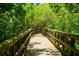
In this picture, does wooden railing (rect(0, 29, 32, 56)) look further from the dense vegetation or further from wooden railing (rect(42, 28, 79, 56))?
wooden railing (rect(42, 28, 79, 56))

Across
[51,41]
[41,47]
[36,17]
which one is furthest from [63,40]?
[36,17]

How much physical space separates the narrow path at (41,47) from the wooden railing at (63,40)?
4cm

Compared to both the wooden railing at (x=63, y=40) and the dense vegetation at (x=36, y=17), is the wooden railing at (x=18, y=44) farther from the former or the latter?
the wooden railing at (x=63, y=40)

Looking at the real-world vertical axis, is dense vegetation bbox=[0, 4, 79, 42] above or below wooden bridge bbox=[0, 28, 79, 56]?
above

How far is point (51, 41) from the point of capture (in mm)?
3807

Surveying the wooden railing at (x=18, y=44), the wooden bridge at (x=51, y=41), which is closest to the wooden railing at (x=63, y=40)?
the wooden bridge at (x=51, y=41)

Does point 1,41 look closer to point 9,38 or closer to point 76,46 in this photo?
point 9,38

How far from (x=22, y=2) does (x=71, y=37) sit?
578mm

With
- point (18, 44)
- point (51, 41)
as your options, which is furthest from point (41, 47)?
point (18, 44)

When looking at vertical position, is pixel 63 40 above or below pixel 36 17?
below

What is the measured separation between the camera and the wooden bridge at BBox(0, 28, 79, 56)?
378 cm

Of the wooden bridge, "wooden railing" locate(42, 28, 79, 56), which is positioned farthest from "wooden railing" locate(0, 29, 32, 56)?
"wooden railing" locate(42, 28, 79, 56)

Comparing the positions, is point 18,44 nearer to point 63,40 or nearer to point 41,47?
point 41,47

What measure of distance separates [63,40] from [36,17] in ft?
1.12
